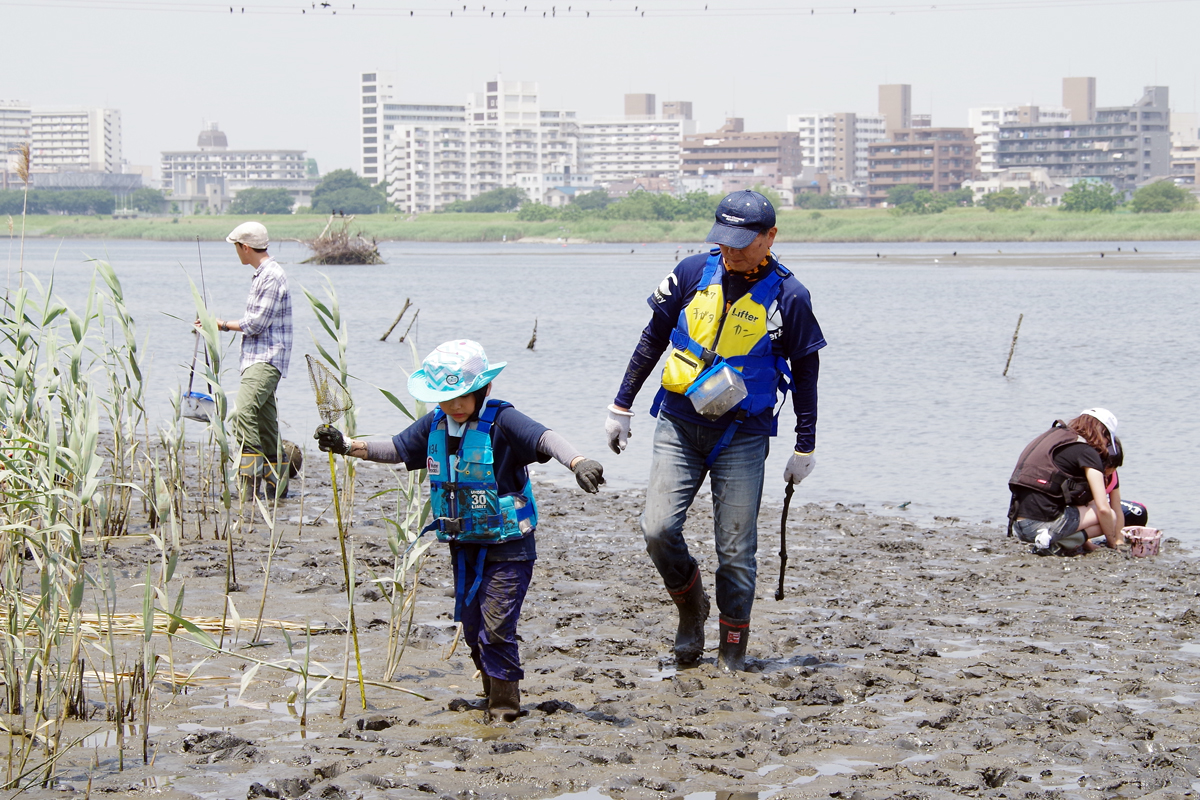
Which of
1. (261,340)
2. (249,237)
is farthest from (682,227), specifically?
(249,237)

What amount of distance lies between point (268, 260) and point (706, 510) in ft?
12.1

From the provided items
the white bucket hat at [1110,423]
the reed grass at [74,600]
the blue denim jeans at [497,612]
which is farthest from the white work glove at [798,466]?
the white bucket hat at [1110,423]

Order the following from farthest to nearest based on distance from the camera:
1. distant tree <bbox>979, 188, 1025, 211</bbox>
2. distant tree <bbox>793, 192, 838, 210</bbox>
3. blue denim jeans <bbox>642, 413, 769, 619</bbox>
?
1. distant tree <bbox>793, 192, 838, 210</bbox>
2. distant tree <bbox>979, 188, 1025, 211</bbox>
3. blue denim jeans <bbox>642, 413, 769, 619</bbox>

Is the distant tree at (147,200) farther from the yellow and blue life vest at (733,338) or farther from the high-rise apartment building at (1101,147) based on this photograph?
the yellow and blue life vest at (733,338)

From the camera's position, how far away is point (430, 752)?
4395 millimetres

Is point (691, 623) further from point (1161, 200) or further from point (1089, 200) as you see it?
point (1161, 200)

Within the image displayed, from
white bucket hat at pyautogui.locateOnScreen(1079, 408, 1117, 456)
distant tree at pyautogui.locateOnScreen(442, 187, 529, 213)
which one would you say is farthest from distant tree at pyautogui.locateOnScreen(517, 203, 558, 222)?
white bucket hat at pyautogui.locateOnScreen(1079, 408, 1117, 456)

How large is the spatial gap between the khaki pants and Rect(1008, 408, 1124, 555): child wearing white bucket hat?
15.6ft

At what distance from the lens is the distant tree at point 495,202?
16800 centimetres

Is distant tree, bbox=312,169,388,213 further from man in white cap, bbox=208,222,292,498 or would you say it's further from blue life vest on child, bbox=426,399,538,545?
blue life vest on child, bbox=426,399,538,545

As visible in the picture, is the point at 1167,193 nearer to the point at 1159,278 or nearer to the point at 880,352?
the point at 1159,278

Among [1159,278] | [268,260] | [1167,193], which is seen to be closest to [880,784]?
[268,260]

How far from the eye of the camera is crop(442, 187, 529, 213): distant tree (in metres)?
168

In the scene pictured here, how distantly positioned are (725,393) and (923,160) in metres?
186
